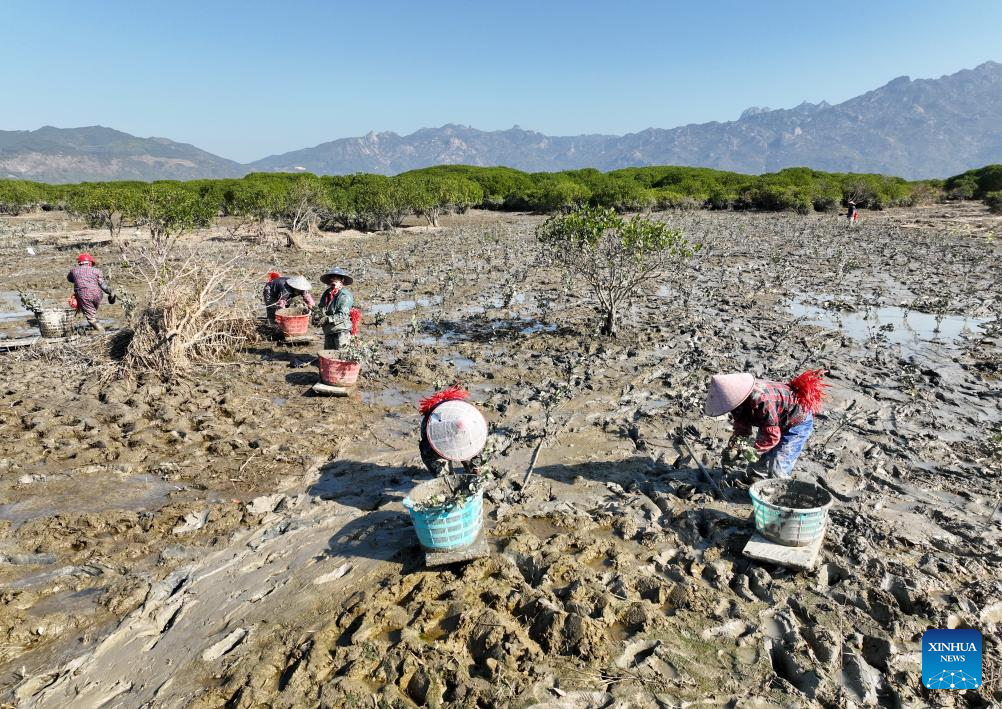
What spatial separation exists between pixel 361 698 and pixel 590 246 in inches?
323

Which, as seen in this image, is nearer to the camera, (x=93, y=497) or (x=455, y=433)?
(x=455, y=433)

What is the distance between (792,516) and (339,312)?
6217 mm

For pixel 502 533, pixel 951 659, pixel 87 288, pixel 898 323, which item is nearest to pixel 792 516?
pixel 951 659

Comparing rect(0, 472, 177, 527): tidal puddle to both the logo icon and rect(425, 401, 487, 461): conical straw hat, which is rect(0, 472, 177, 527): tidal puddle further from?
the logo icon

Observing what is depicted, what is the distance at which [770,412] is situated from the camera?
4.71 metres

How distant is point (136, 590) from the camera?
13.3ft

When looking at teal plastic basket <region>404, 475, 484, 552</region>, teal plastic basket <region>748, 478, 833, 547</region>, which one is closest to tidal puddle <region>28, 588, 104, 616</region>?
teal plastic basket <region>404, 475, 484, 552</region>

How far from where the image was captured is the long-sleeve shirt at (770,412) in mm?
4742

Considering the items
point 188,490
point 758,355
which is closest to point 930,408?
point 758,355

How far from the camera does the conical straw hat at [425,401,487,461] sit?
4332mm

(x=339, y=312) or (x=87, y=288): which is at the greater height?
(x=87, y=288)

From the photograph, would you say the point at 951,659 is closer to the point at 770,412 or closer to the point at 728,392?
the point at 770,412

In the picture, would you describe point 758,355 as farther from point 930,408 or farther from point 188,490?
point 188,490

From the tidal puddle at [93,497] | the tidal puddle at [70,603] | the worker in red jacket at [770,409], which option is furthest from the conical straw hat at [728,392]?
the tidal puddle at [93,497]
